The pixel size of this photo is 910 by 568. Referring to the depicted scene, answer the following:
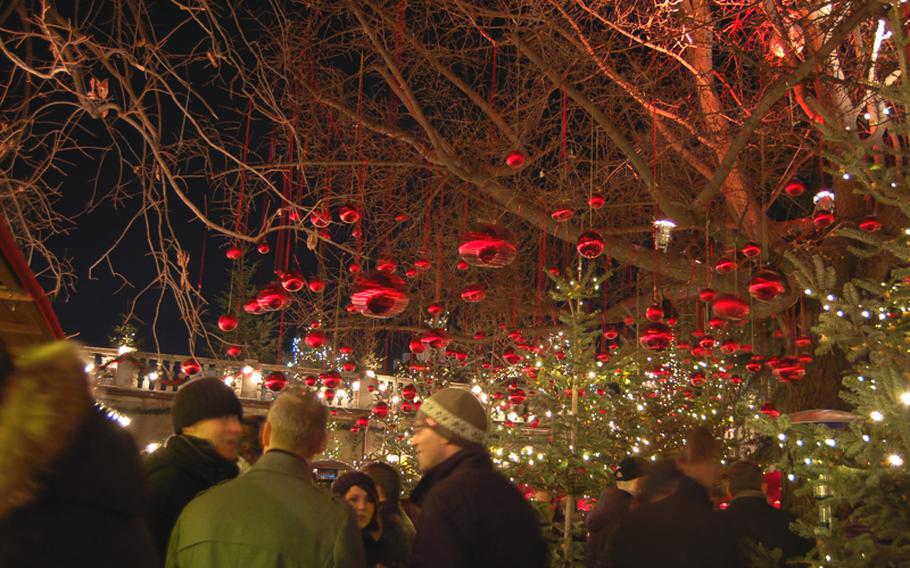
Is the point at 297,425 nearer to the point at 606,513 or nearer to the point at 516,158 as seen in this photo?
the point at 606,513

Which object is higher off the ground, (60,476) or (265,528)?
(60,476)

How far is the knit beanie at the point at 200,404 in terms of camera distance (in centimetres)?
326

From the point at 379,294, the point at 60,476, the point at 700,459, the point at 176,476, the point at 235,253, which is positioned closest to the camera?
the point at 60,476

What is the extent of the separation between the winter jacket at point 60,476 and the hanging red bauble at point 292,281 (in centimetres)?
566

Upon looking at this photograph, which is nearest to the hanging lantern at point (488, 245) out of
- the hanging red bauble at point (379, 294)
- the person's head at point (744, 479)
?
the hanging red bauble at point (379, 294)

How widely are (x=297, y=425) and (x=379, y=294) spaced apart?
10.2 feet

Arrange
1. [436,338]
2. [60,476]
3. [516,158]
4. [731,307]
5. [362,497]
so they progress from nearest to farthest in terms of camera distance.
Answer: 1. [60,476]
2. [362,497]
3. [731,307]
4. [516,158]
5. [436,338]

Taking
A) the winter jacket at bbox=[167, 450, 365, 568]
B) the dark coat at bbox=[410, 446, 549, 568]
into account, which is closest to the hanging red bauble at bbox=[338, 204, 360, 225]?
the winter jacket at bbox=[167, 450, 365, 568]

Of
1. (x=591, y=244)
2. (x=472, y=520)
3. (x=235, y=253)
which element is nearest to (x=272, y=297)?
(x=235, y=253)

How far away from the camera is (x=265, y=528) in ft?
8.75

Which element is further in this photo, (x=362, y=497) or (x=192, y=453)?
(x=362, y=497)

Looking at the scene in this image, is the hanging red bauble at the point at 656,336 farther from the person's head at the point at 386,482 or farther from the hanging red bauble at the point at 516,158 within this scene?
the person's head at the point at 386,482

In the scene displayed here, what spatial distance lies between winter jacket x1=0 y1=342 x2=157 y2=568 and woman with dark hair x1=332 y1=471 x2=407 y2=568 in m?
2.45

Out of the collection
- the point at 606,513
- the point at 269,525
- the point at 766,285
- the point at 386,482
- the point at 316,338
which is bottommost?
the point at 606,513
